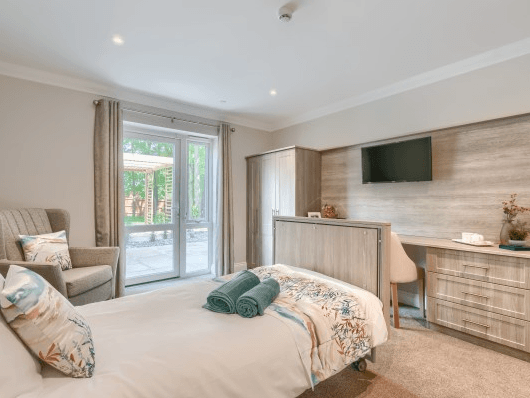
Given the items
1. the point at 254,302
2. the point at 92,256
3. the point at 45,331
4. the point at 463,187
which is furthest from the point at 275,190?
the point at 45,331

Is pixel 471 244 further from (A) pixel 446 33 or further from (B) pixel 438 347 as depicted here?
(A) pixel 446 33

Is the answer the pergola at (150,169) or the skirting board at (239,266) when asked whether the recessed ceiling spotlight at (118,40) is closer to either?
the pergola at (150,169)

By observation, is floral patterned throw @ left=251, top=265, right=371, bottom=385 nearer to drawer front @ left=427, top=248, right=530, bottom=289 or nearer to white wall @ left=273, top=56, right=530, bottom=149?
drawer front @ left=427, top=248, right=530, bottom=289

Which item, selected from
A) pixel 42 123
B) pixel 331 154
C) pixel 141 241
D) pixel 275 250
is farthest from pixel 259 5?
pixel 141 241

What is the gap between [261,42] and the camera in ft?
8.34

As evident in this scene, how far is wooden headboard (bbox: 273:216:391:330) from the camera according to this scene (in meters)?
1.89

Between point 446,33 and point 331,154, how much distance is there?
202 centimetres

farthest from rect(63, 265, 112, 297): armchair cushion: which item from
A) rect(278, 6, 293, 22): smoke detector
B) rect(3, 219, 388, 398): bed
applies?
rect(278, 6, 293, 22): smoke detector

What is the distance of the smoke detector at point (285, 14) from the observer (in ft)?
6.80

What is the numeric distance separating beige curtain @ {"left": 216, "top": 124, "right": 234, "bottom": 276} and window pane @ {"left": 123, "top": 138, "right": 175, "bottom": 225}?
744 mm

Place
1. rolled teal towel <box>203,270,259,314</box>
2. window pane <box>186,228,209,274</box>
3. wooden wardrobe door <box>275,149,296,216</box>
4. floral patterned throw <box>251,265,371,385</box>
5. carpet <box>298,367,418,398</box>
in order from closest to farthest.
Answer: floral patterned throw <box>251,265,371,385</box> < rolled teal towel <box>203,270,259,314</box> < carpet <box>298,367,418,398</box> < wooden wardrobe door <box>275,149,296,216</box> < window pane <box>186,228,209,274</box>

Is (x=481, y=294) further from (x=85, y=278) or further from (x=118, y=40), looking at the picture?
(x=118, y=40)

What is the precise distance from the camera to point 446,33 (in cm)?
239

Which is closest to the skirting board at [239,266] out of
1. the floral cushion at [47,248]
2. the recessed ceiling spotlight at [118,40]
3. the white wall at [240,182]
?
the white wall at [240,182]
